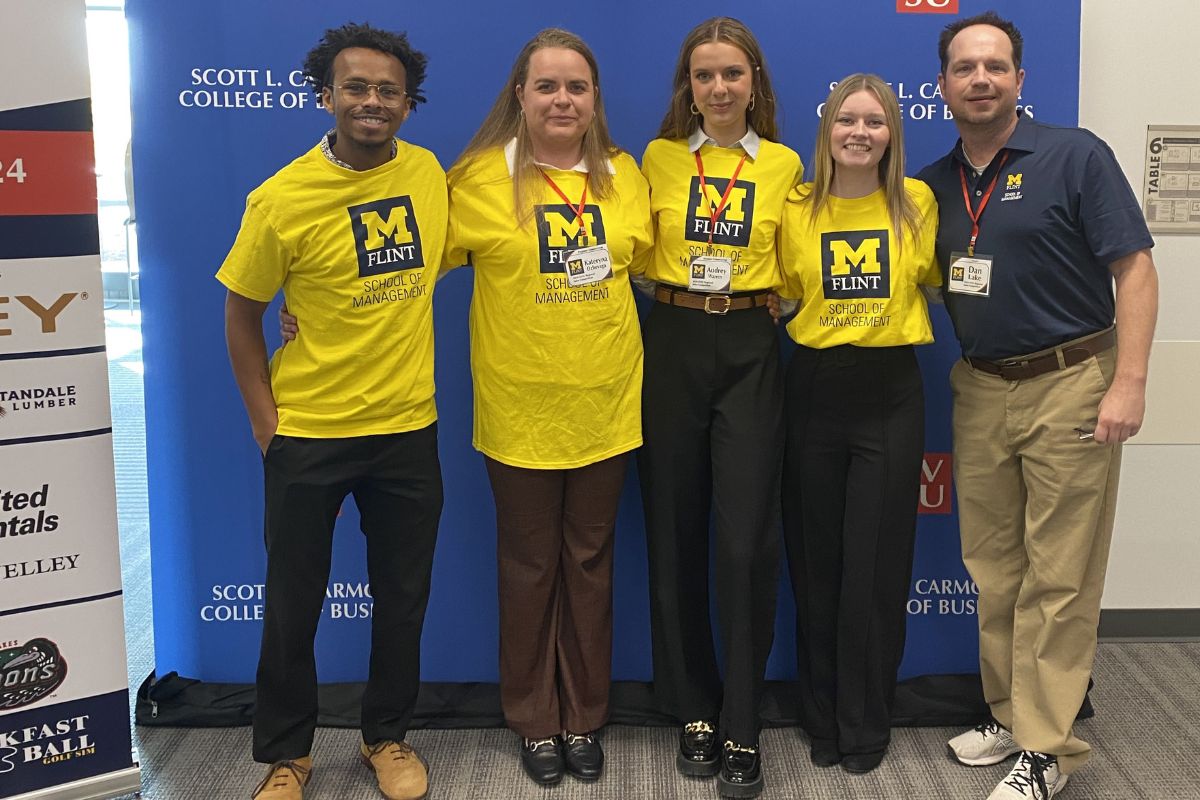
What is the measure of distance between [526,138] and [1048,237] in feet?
3.90

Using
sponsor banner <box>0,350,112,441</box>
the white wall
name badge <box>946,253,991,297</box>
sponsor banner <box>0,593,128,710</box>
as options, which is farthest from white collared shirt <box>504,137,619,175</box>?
the white wall

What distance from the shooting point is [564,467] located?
2.33 meters

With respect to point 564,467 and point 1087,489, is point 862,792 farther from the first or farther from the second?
point 564,467

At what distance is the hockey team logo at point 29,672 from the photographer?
2.17 metres

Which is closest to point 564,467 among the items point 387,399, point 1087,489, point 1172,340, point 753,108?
point 387,399

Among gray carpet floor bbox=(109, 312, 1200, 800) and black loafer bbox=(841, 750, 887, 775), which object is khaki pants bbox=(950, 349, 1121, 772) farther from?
black loafer bbox=(841, 750, 887, 775)

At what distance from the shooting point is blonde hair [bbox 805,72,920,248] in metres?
2.26

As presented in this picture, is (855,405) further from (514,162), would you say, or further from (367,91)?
(367,91)

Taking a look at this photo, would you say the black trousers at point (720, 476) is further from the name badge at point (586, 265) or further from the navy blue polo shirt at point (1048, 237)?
the navy blue polo shirt at point (1048, 237)

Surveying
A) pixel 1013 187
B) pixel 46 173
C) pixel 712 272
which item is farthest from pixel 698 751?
pixel 46 173

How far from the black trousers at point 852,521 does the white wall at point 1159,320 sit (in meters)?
1.13

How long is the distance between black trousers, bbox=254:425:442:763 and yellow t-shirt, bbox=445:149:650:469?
225 millimetres

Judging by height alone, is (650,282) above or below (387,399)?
above

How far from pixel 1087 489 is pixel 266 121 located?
2.23 m
